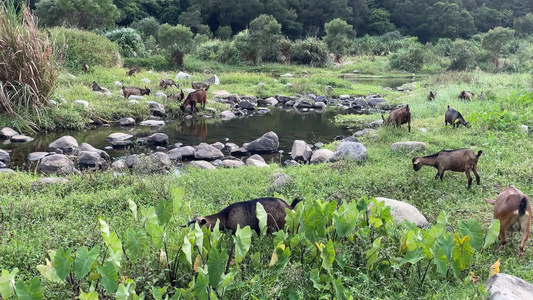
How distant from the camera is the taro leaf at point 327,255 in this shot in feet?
8.90

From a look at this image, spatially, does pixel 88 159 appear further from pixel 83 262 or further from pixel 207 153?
pixel 83 262

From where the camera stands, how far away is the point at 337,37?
105 ft

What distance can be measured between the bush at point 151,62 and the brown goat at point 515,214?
780 inches

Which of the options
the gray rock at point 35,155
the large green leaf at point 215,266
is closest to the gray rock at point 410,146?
the large green leaf at point 215,266

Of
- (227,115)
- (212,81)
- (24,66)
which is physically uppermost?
(24,66)

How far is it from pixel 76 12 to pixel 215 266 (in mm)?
30062

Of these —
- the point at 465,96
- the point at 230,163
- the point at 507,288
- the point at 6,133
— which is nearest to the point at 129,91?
the point at 6,133

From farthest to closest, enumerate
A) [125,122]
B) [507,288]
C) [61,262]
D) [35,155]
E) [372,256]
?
1. [125,122]
2. [35,155]
3. [372,256]
4. [507,288]
5. [61,262]

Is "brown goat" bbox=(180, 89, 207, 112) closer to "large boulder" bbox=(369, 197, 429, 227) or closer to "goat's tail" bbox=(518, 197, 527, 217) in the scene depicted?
"large boulder" bbox=(369, 197, 429, 227)

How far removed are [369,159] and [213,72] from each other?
18.1 m

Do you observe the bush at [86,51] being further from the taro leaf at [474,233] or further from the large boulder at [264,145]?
the taro leaf at [474,233]

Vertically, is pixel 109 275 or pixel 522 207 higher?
pixel 522 207

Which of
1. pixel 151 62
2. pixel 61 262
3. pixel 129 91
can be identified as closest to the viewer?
pixel 61 262

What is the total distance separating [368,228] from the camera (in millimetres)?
3166
